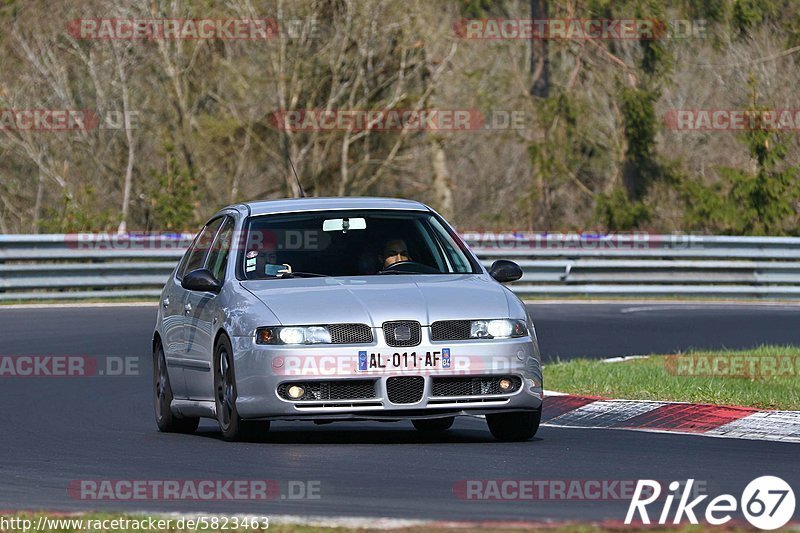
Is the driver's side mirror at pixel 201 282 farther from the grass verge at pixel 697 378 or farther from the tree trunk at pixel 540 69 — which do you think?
the tree trunk at pixel 540 69

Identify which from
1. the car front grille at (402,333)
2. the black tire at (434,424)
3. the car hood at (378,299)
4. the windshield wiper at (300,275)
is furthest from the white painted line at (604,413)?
the car front grille at (402,333)

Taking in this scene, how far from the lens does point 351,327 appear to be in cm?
1025

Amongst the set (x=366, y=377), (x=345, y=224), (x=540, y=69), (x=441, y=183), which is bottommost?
(x=441, y=183)

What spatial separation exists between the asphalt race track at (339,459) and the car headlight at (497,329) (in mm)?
669

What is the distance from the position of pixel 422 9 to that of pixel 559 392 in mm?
27148

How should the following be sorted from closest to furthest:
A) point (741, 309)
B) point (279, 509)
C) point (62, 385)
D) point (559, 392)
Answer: point (279, 509) → point (559, 392) → point (62, 385) → point (741, 309)

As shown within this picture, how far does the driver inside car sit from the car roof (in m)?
0.32

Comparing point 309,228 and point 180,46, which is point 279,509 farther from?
point 180,46

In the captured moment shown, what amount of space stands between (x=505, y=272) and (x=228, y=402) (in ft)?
6.47

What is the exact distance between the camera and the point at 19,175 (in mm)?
44719

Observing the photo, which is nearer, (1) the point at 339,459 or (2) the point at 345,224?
(1) the point at 339,459

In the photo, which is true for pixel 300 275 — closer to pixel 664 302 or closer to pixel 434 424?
pixel 434 424

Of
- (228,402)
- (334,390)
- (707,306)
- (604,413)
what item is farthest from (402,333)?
(707,306)

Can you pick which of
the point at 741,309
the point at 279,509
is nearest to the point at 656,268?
the point at 741,309
